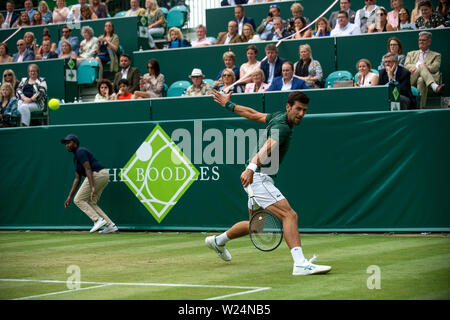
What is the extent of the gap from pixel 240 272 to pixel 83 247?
4.29 meters

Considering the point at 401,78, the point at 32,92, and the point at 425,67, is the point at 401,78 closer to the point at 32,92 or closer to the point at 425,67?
the point at 425,67

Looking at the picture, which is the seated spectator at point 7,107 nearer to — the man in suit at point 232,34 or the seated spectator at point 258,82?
the man in suit at point 232,34

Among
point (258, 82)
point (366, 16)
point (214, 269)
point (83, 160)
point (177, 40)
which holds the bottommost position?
point (214, 269)

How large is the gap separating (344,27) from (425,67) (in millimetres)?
2627

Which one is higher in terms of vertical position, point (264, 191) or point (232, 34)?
point (232, 34)

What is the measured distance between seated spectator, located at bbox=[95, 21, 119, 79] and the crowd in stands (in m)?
0.02

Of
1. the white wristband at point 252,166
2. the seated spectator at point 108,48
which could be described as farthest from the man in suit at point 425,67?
the seated spectator at point 108,48

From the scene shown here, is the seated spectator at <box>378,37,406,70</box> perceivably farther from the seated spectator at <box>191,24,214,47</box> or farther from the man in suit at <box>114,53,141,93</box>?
the man in suit at <box>114,53,141,93</box>

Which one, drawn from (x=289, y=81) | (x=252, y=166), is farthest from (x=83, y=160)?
(x=252, y=166)

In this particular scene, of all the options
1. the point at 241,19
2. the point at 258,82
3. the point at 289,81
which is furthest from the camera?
the point at 241,19

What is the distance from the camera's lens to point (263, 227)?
9.11m

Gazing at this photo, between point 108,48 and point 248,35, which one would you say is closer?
point 248,35

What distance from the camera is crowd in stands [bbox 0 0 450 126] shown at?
1469cm
